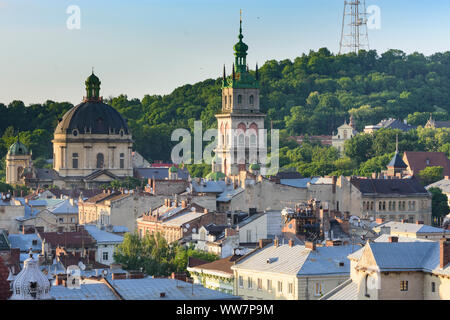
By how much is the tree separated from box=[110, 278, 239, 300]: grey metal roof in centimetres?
8292

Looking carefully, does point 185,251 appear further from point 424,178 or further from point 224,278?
point 424,178

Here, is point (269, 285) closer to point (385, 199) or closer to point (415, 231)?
→ point (415, 231)

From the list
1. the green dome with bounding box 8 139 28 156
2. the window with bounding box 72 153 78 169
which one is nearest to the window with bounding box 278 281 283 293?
the window with bounding box 72 153 78 169

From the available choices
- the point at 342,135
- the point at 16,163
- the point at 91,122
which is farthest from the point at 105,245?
the point at 342,135

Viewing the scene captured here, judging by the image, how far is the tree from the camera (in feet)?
407

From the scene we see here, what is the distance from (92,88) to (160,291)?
10275cm

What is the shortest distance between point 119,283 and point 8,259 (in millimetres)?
11905

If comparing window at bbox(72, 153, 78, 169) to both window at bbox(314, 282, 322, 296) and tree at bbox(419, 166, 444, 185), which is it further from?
window at bbox(314, 282, 322, 296)

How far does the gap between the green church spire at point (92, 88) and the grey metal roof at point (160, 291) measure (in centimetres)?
10009

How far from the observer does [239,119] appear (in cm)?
14225

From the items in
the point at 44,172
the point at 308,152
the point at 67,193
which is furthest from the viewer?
the point at 308,152

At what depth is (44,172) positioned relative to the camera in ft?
448
